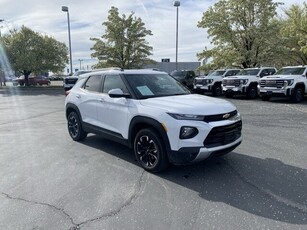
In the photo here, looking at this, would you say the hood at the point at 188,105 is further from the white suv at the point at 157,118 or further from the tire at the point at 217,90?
the tire at the point at 217,90

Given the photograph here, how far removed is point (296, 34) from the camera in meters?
22.3

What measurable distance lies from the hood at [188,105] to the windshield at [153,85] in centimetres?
29

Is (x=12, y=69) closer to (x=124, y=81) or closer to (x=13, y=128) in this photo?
(x=13, y=128)

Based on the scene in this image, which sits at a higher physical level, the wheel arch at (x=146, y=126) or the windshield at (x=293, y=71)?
the windshield at (x=293, y=71)

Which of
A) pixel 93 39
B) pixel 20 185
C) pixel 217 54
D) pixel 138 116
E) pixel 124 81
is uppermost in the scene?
pixel 93 39

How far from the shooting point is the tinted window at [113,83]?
5.16 metres

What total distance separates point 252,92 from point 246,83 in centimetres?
86

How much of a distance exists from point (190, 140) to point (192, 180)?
73 centimetres

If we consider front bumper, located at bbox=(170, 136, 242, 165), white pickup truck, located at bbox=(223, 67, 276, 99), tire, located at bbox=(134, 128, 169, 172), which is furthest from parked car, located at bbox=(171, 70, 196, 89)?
front bumper, located at bbox=(170, 136, 242, 165)

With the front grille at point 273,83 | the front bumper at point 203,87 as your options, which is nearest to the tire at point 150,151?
the front grille at point 273,83

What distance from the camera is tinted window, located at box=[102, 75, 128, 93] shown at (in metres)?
5.16

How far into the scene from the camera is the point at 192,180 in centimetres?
433

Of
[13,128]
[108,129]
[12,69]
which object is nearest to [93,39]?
[12,69]

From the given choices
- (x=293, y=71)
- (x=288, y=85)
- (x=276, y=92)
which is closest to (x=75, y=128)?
(x=276, y=92)
